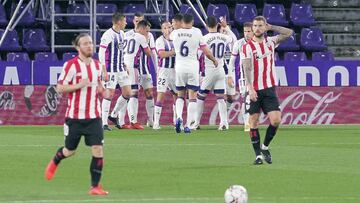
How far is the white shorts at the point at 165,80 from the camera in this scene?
24312 millimetres

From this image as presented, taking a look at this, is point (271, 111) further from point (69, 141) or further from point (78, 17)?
point (78, 17)

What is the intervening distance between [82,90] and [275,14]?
19699 millimetres

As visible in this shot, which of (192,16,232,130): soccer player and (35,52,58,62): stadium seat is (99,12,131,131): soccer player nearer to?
(192,16,232,130): soccer player

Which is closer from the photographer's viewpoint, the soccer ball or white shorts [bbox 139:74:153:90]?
the soccer ball

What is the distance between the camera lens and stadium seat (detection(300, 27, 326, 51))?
31.2 meters

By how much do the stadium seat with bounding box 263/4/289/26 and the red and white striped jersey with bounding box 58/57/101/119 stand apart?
19318mm

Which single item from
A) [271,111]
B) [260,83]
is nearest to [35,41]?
[260,83]

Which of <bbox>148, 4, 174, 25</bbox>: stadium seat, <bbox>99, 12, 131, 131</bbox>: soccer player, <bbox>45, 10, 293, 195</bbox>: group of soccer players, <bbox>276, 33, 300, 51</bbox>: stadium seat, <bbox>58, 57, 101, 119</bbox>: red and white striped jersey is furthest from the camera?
<bbox>276, 33, 300, 51</bbox>: stadium seat

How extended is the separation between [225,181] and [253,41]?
3180 millimetres

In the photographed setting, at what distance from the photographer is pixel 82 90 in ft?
42.1

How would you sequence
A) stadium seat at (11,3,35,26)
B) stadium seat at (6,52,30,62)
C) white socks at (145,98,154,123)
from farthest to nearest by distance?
1. stadium seat at (11,3,35,26)
2. stadium seat at (6,52,30,62)
3. white socks at (145,98,154,123)

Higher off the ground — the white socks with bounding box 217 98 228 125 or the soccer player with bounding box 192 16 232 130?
the soccer player with bounding box 192 16 232 130

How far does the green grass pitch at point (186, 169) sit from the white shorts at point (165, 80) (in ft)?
5.59

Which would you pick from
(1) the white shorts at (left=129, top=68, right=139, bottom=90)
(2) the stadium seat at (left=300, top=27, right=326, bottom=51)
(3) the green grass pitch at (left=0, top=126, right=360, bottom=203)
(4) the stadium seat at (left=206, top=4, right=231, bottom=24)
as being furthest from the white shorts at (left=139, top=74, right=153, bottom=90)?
(2) the stadium seat at (left=300, top=27, right=326, bottom=51)
